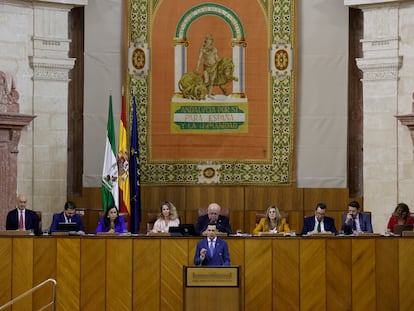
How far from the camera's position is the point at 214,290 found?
11266mm

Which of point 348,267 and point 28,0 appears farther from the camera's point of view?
point 28,0

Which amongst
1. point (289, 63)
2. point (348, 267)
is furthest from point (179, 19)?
point (348, 267)

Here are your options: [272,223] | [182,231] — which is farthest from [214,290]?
[272,223]

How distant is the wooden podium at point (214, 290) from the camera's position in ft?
37.0

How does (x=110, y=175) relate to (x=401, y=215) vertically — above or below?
above

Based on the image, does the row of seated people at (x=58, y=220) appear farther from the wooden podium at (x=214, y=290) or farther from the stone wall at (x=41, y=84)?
the wooden podium at (x=214, y=290)

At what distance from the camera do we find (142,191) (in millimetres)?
15680

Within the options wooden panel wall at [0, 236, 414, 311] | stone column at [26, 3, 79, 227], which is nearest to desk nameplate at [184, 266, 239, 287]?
wooden panel wall at [0, 236, 414, 311]

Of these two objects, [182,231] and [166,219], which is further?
[166,219]

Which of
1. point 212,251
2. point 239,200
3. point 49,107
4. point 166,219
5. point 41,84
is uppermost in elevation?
point 41,84

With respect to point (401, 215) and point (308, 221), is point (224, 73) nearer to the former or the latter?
point (308, 221)

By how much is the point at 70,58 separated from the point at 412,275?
20.6 feet

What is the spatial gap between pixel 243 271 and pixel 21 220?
3.07 metres

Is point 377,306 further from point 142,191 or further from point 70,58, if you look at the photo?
point 70,58
